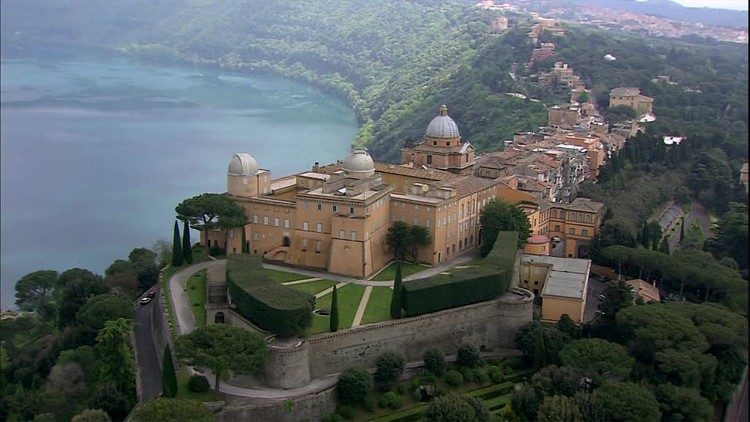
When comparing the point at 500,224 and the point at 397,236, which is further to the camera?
the point at 500,224

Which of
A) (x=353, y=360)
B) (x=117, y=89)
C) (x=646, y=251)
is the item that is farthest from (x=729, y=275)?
(x=117, y=89)

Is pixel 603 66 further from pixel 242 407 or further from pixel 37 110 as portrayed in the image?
pixel 242 407

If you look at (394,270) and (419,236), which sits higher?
(419,236)

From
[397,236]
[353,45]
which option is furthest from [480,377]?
[353,45]

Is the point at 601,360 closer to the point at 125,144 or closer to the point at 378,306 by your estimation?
the point at 378,306

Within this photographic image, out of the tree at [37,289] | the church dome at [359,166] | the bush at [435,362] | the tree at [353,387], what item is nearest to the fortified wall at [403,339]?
the bush at [435,362]

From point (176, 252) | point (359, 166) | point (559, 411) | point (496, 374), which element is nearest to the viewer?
point (559, 411)

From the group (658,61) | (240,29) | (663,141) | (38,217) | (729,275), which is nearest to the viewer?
(729,275)
